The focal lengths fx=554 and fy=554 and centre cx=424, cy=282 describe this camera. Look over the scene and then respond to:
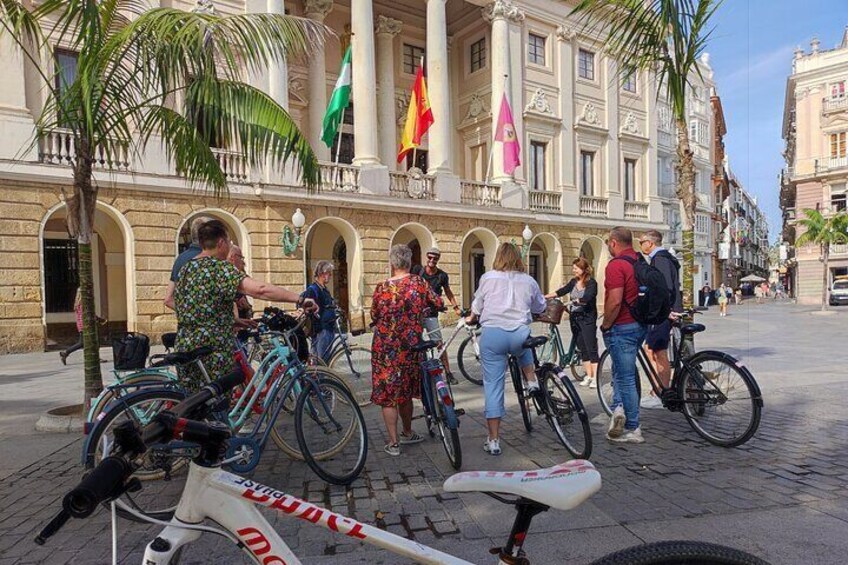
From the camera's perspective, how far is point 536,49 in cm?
2338

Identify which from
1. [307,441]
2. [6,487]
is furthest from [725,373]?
[6,487]

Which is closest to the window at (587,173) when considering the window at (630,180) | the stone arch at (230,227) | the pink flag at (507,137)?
the window at (630,180)

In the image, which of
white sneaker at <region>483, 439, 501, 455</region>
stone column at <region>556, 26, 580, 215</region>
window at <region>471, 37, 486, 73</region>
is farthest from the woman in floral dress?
window at <region>471, 37, 486, 73</region>

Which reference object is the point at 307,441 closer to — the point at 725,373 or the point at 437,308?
the point at 437,308

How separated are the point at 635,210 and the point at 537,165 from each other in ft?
21.7

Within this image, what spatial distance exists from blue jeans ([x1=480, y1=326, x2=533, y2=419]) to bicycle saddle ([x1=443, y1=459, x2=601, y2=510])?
3.12 metres

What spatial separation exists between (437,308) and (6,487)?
401 centimetres

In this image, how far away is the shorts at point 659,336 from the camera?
19.8ft

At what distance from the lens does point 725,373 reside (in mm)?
5059

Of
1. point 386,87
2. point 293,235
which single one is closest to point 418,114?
point 386,87

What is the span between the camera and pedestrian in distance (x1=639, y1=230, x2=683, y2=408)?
6.07m

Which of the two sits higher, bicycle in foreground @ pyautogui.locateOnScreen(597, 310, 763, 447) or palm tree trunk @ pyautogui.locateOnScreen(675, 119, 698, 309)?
palm tree trunk @ pyautogui.locateOnScreen(675, 119, 698, 309)

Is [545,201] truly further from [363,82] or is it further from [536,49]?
[363,82]

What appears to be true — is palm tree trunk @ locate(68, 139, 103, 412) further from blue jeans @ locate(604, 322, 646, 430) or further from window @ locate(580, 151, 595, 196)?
window @ locate(580, 151, 595, 196)
